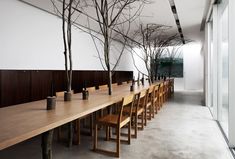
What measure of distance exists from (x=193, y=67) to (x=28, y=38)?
33.0ft

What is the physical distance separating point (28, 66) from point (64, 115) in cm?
329

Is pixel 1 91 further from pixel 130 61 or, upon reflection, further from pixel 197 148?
pixel 130 61

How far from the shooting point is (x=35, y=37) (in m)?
4.80

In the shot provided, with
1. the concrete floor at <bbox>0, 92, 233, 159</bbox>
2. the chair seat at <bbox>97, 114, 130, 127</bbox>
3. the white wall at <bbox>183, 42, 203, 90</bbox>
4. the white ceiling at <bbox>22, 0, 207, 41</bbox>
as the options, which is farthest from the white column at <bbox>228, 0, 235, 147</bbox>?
the white wall at <bbox>183, 42, 203, 90</bbox>

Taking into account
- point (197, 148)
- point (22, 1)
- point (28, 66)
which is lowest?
point (197, 148)

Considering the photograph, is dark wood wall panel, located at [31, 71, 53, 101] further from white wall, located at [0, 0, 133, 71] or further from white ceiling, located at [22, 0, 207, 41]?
white ceiling, located at [22, 0, 207, 41]

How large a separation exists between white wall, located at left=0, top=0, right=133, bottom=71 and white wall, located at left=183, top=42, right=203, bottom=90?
8121 mm

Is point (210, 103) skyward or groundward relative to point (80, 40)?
groundward

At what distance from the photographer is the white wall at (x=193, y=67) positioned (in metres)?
12.2

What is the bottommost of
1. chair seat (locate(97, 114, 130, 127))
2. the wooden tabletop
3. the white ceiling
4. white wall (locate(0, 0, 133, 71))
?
chair seat (locate(97, 114, 130, 127))

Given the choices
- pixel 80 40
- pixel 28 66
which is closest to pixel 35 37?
pixel 28 66

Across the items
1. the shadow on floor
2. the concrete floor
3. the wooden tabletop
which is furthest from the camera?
the shadow on floor

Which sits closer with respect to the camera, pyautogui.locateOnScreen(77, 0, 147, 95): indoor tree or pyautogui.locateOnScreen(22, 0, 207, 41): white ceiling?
pyautogui.locateOnScreen(77, 0, 147, 95): indoor tree

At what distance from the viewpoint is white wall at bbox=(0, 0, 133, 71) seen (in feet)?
13.3
